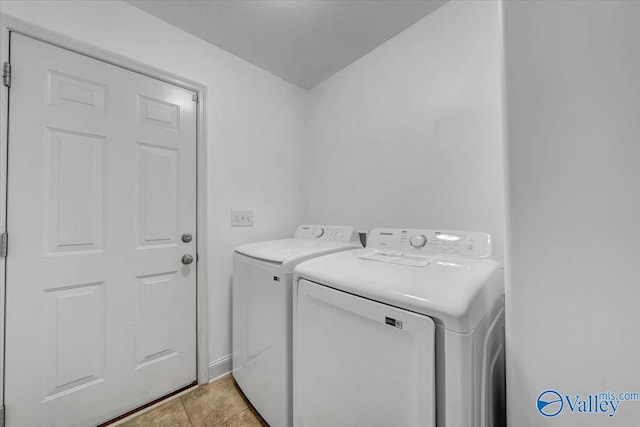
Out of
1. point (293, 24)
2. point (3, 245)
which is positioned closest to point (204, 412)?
point (3, 245)

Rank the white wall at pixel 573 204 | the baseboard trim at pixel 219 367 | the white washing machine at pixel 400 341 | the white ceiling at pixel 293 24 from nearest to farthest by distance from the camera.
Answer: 1. the white wall at pixel 573 204
2. the white washing machine at pixel 400 341
3. the white ceiling at pixel 293 24
4. the baseboard trim at pixel 219 367

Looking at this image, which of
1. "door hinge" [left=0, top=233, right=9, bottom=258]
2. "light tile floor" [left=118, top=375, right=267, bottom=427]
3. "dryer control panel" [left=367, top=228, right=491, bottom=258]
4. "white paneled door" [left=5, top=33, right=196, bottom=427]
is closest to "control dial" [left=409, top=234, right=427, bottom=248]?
"dryer control panel" [left=367, top=228, right=491, bottom=258]

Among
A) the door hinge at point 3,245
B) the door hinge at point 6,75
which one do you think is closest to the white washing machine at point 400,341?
the door hinge at point 3,245

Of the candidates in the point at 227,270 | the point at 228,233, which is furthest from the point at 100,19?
the point at 227,270

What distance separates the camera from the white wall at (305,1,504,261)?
126cm

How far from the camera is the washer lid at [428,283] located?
2.08ft

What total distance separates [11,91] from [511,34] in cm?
196

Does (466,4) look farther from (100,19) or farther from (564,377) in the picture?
(100,19)

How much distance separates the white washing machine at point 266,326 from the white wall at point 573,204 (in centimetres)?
84

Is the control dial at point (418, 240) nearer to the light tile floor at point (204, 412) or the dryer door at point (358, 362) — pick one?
the dryer door at point (358, 362)

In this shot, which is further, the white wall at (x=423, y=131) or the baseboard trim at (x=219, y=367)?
the baseboard trim at (x=219, y=367)

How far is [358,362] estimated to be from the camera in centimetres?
80

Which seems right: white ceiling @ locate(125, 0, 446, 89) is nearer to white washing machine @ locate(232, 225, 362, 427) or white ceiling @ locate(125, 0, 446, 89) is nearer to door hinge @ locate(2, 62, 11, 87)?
door hinge @ locate(2, 62, 11, 87)

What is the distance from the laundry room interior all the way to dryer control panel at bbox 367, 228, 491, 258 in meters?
0.01
